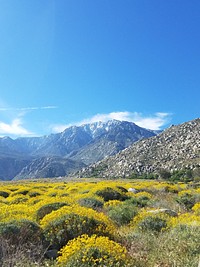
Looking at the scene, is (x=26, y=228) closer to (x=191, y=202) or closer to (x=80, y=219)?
(x=80, y=219)

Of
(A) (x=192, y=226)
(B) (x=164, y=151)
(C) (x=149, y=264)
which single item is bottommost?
(C) (x=149, y=264)

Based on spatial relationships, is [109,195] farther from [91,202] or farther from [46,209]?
[46,209]

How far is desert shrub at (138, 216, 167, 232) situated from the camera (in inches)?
405

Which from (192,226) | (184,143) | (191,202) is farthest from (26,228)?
(184,143)

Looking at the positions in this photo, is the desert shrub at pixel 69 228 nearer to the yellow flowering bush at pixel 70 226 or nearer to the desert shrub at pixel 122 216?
the yellow flowering bush at pixel 70 226

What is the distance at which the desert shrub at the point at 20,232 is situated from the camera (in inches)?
335

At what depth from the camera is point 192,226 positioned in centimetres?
873

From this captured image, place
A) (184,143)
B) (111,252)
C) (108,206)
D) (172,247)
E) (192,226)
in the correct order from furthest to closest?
(184,143) < (108,206) < (192,226) < (172,247) < (111,252)

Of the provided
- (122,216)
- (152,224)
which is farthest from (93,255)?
(122,216)

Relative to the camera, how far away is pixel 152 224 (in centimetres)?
1048

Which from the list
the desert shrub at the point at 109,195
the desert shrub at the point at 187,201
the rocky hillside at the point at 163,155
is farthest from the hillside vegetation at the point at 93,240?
the rocky hillside at the point at 163,155

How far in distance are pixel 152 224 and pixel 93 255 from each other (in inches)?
183

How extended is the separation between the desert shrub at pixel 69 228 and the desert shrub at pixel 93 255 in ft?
6.53

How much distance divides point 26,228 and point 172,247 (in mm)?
4397
